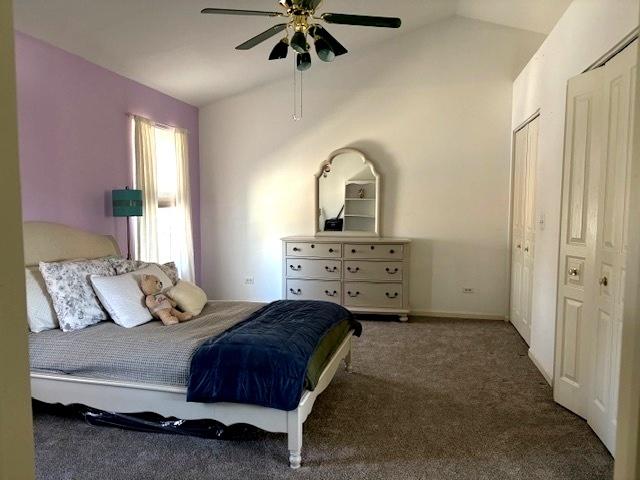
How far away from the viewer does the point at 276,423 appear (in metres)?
2.36

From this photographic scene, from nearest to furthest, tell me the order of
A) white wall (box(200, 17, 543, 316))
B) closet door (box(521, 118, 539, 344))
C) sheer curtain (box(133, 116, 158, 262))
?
→ closet door (box(521, 118, 539, 344))
sheer curtain (box(133, 116, 158, 262))
white wall (box(200, 17, 543, 316))

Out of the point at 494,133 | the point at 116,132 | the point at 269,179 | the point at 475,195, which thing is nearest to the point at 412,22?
the point at 494,133

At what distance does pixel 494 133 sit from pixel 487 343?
2.40 m

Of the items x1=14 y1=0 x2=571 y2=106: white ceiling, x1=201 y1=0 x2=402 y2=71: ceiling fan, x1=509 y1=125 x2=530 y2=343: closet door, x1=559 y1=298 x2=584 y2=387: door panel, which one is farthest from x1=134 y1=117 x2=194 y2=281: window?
x1=559 y1=298 x2=584 y2=387: door panel

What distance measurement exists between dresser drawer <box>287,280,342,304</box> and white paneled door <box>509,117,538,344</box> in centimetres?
193

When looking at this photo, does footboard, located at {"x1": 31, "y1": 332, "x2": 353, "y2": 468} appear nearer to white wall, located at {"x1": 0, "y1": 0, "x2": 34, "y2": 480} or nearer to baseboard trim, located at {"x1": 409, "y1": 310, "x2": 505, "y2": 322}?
white wall, located at {"x1": 0, "y1": 0, "x2": 34, "y2": 480}

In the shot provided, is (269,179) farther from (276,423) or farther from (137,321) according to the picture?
(276,423)

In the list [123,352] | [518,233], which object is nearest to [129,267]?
[123,352]

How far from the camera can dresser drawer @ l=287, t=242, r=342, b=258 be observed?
5312 mm

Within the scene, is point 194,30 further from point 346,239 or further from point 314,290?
point 314,290

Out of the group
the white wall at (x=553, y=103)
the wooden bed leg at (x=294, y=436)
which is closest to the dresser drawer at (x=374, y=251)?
the white wall at (x=553, y=103)

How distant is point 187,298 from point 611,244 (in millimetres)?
2701

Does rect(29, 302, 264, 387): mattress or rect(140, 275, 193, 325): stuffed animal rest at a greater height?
rect(140, 275, 193, 325): stuffed animal

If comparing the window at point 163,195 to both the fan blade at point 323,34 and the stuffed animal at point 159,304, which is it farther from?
the fan blade at point 323,34
